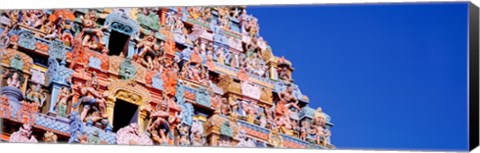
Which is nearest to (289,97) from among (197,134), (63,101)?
(197,134)

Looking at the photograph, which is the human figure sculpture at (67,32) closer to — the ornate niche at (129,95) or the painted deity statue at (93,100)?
the painted deity statue at (93,100)

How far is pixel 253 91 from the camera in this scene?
20.2 m

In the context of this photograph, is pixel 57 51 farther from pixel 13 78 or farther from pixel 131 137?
pixel 131 137

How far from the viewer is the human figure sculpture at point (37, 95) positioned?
19344mm

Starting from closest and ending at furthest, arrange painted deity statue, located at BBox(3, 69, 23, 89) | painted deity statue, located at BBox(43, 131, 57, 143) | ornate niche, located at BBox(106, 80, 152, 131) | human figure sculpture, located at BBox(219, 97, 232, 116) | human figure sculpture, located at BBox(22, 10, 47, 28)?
painted deity statue, located at BBox(43, 131, 57, 143) → painted deity statue, located at BBox(3, 69, 23, 89) → ornate niche, located at BBox(106, 80, 152, 131) → human figure sculpture, located at BBox(22, 10, 47, 28) → human figure sculpture, located at BBox(219, 97, 232, 116)

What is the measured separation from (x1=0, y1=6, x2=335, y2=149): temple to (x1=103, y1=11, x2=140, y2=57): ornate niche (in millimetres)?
13

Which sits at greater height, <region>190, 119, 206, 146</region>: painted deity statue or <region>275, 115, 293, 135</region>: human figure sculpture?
<region>275, 115, 293, 135</region>: human figure sculpture

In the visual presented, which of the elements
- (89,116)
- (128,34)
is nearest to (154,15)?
(128,34)

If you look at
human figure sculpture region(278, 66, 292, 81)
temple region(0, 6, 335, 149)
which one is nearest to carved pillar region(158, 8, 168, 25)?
temple region(0, 6, 335, 149)

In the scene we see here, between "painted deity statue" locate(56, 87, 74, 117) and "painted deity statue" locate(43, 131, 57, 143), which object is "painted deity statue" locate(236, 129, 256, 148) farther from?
"painted deity statue" locate(43, 131, 57, 143)

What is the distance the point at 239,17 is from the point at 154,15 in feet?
3.75

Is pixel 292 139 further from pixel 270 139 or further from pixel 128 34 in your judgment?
pixel 128 34

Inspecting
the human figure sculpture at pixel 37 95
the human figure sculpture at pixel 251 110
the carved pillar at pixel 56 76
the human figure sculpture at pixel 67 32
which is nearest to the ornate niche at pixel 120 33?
the human figure sculpture at pixel 67 32

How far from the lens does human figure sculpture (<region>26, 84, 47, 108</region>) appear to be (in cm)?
1934
